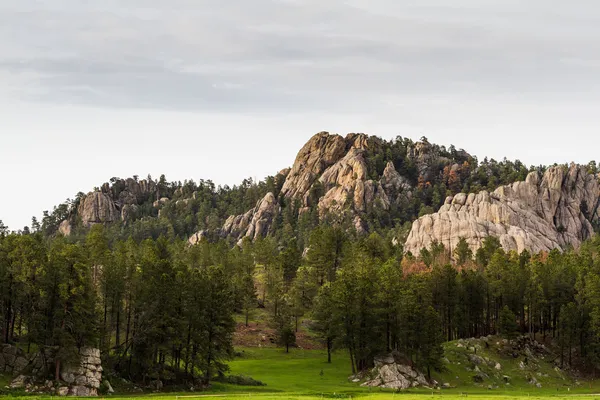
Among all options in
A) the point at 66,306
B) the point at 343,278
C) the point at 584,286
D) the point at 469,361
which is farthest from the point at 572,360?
the point at 66,306

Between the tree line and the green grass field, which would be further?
the tree line

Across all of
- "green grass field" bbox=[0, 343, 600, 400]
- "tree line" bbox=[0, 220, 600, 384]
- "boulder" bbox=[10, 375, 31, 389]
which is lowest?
"green grass field" bbox=[0, 343, 600, 400]

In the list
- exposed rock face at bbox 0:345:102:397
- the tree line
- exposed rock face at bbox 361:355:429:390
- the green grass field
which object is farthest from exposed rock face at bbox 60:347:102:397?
exposed rock face at bbox 361:355:429:390

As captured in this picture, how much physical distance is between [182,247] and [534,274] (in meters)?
95.9

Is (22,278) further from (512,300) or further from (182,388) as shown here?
(512,300)

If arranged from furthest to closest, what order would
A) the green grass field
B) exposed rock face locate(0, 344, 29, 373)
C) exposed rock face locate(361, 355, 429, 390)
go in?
exposed rock face locate(361, 355, 429, 390)
exposed rock face locate(0, 344, 29, 373)
the green grass field

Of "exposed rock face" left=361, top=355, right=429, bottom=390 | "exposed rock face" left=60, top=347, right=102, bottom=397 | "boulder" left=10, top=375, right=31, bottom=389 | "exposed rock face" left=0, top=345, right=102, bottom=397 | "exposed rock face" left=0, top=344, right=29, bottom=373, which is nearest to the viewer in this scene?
"boulder" left=10, top=375, right=31, bottom=389

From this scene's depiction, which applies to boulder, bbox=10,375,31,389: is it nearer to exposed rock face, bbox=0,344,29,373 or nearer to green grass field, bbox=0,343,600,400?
green grass field, bbox=0,343,600,400

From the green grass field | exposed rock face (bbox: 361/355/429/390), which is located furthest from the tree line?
the green grass field

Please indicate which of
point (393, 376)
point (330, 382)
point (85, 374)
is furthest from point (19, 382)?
point (393, 376)

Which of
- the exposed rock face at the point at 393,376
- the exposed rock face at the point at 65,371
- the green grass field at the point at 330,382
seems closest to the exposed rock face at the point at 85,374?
the exposed rock face at the point at 65,371

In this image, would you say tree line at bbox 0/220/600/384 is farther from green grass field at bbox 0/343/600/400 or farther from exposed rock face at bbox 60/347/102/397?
green grass field at bbox 0/343/600/400

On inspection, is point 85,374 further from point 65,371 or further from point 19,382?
point 19,382

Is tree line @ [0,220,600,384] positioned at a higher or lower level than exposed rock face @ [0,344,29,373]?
higher
